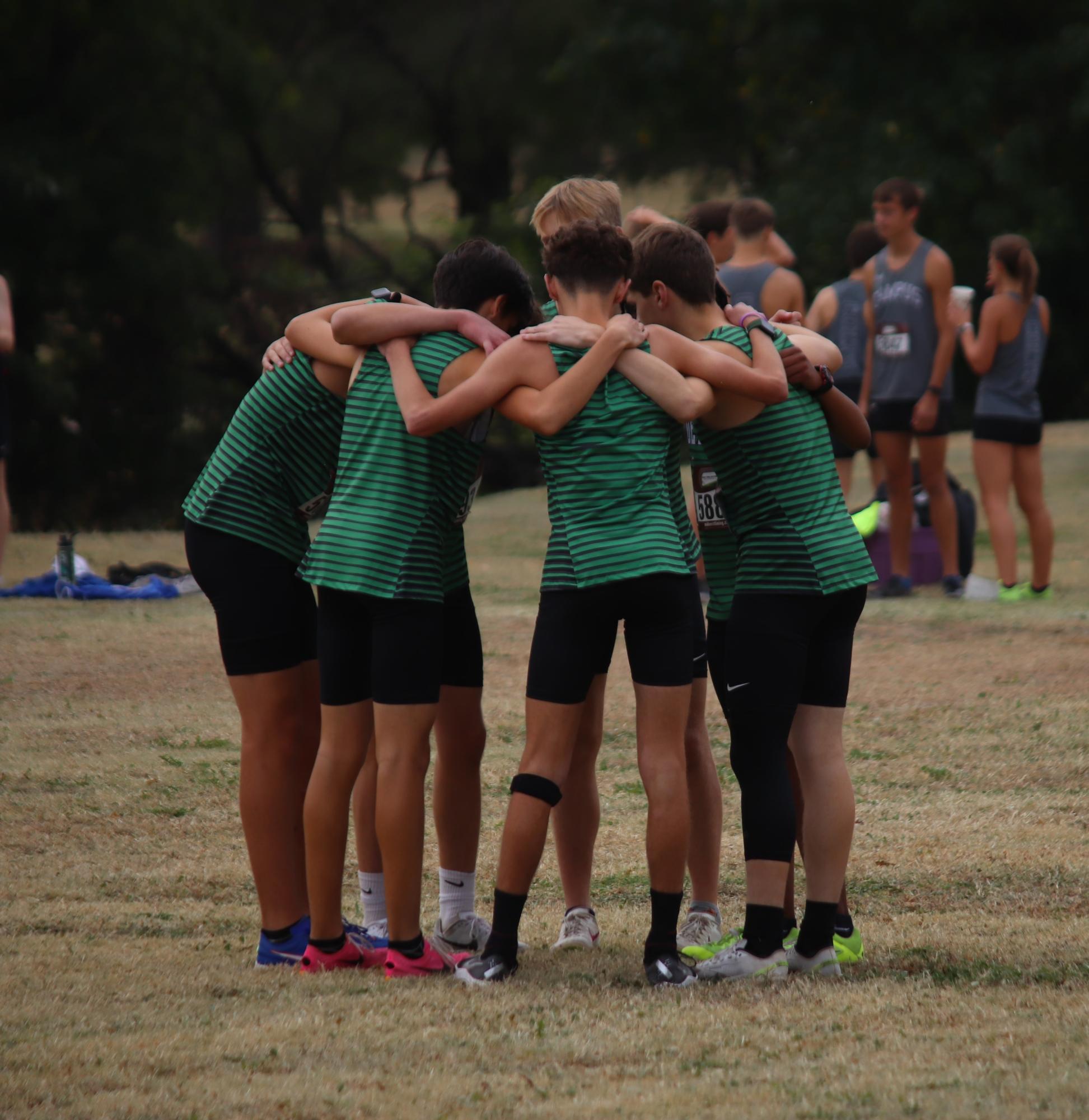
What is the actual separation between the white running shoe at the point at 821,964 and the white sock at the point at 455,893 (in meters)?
0.81

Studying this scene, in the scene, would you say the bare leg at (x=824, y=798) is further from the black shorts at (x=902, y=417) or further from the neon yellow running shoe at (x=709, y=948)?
the black shorts at (x=902, y=417)

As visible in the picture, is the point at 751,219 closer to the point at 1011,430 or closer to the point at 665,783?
the point at 1011,430

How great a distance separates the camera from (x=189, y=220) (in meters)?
23.1

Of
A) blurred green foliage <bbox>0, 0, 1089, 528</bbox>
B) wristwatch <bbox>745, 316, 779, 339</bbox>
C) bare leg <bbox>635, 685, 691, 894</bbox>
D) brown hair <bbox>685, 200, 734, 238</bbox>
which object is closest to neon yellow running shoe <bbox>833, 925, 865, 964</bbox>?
bare leg <bbox>635, 685, 691, 894</bbox>

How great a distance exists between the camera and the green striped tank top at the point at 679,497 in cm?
361

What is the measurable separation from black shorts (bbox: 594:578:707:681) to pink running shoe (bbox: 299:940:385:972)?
844 mm

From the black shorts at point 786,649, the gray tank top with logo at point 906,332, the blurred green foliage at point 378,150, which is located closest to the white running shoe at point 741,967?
the black shorts at point 786,649

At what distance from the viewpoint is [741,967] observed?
11.6ft

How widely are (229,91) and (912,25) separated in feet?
32.6

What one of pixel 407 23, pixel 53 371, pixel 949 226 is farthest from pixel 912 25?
pixel 53 371

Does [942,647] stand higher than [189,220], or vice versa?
[189,220]

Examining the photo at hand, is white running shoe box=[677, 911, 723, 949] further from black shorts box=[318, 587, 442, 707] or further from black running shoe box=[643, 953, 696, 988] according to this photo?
black shorts box=[318, 587, 442, 707]

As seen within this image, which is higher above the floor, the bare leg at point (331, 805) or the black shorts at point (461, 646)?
the black shorts at point (461, 646)

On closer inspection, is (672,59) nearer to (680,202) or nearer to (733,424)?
(680,202)
